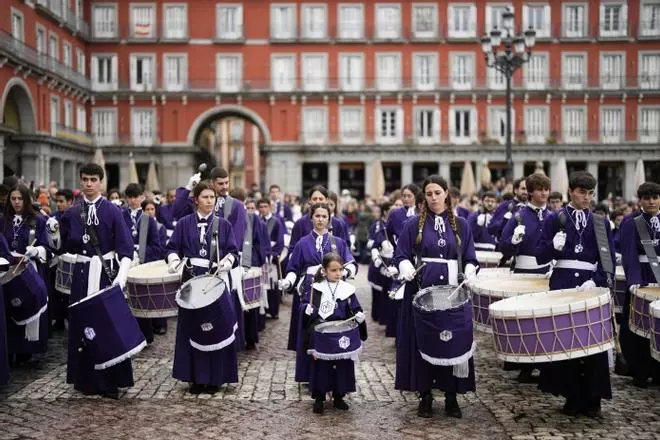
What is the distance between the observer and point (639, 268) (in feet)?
Answer: 26.9

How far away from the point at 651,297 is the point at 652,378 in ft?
6.61

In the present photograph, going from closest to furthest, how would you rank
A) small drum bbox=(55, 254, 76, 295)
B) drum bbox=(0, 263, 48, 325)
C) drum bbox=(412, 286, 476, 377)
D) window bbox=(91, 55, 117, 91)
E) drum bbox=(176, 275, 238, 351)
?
drum bbox=(412, 286, 476, 377) → drum bbox=(176, 275, 238, 351) → drum bbox=(0, 263, 48, 325) → small drum bbox=(55, 254, 76, 295) → window bbox=(91, 55, 117, 91)

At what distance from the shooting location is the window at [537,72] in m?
48.3

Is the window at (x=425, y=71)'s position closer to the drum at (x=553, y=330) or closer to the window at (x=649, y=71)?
the window at (x=649, y=71)

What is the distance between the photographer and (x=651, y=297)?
293 inches

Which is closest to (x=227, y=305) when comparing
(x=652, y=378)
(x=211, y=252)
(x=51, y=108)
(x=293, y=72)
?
(x=211, y=252)

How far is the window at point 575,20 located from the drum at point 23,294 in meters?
45.1

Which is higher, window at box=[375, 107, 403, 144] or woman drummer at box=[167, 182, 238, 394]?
window at box=[375, 107, 403, 144]

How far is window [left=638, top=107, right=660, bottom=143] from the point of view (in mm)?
48719

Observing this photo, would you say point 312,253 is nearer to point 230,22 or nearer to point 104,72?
point 230,22

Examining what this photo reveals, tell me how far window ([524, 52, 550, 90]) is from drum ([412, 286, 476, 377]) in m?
43.5

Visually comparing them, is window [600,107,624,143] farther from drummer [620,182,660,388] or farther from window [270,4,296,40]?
drummer [620,182,660,388]

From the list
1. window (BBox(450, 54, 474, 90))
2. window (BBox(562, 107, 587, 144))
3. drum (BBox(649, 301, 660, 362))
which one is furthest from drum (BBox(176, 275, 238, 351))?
window (BBox(562, 107, 587, 144))

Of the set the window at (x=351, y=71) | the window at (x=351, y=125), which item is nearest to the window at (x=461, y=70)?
the window at (x=351, y=71)
